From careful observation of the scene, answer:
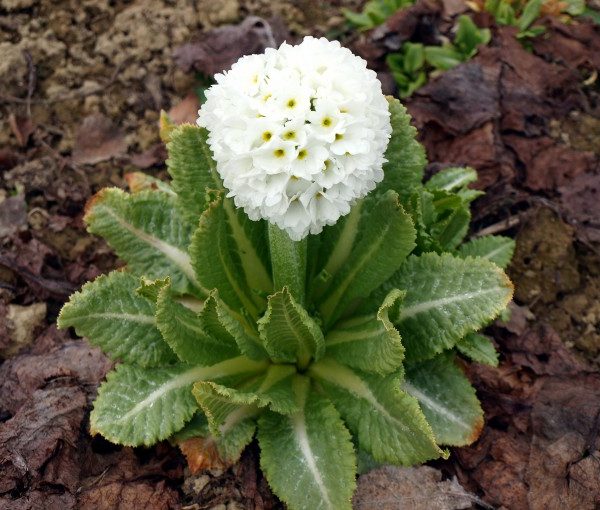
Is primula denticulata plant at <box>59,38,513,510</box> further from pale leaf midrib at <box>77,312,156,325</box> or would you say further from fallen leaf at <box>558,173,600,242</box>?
fallen leaf at <box>558,173,600,242</box>

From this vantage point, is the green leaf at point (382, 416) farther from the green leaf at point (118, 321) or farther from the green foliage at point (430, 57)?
the green foliage at point (430, 57)

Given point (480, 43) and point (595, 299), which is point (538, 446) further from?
point (480, 43)

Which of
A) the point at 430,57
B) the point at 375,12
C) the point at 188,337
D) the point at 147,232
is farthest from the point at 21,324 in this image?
the point at 375,12

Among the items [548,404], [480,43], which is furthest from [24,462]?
[480,43]

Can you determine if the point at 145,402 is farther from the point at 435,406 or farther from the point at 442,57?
the point at 442,57

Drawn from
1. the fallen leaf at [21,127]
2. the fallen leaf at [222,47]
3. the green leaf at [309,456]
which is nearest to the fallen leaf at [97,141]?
the fallen leaf at [21,127]

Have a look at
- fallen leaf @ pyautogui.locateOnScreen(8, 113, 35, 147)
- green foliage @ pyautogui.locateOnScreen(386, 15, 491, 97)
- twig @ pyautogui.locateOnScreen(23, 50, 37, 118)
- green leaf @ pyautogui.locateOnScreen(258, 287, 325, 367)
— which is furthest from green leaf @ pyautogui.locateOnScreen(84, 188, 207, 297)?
green foliage @ pyautogui.locateOnScreen(386, 15, 491, 97)
